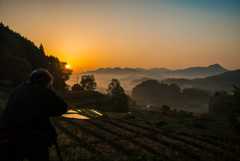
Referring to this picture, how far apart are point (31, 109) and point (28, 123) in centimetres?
26

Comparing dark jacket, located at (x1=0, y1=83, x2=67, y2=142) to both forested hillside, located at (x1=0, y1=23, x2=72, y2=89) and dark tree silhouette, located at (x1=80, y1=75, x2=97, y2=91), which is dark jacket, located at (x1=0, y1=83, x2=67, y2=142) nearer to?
forested hillside, located at (x1=0, y1=23, x2=72, y2=89)

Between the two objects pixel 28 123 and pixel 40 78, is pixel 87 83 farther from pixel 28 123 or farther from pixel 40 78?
pixel 28 123

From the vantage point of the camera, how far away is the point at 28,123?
10.6 ft

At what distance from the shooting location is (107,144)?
17484 mm

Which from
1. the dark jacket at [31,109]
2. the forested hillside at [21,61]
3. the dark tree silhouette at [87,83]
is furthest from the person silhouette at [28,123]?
the dark tree silhouette at [87,83]

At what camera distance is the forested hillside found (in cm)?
5372

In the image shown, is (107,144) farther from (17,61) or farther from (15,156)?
(17,61)

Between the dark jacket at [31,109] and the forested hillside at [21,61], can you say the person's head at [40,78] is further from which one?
the forested hillside at [21,61]

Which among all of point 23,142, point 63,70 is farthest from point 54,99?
point 63,70

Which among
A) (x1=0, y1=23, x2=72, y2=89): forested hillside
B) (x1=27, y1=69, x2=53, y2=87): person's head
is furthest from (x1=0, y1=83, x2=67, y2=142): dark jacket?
(x1=0, y1=23, x2=72, y2=89): forested hillside

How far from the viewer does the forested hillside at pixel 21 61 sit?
53719 mm

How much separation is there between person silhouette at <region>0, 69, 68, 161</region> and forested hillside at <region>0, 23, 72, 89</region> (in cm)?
5808

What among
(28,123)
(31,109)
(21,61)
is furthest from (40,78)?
(21,61)

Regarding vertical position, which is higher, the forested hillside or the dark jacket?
the forested hillside
